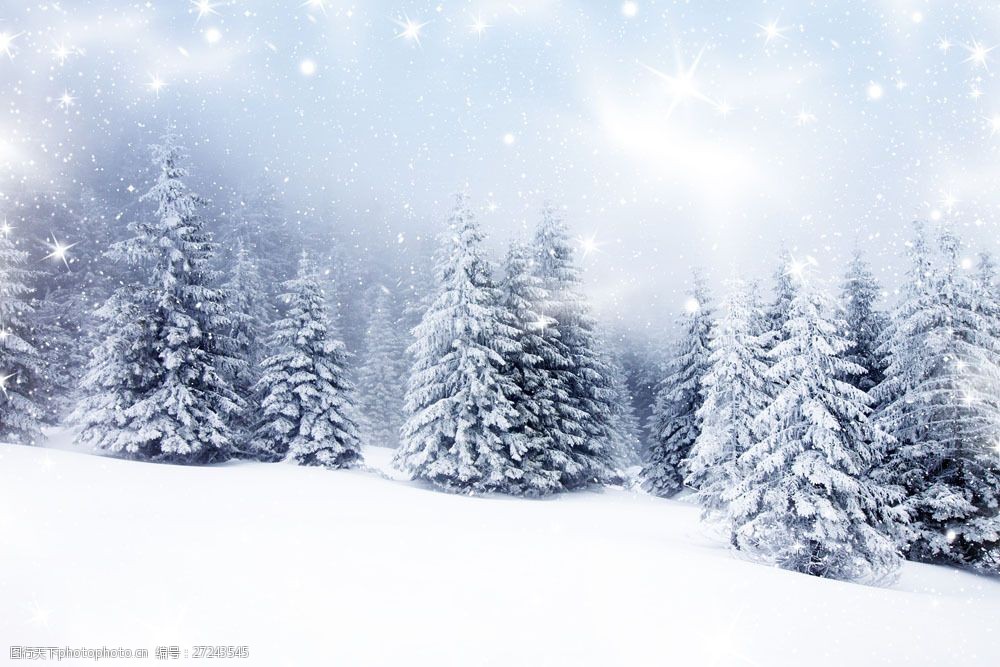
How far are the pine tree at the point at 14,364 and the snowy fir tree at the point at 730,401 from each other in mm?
25311

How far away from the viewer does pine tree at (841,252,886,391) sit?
25.2 metres

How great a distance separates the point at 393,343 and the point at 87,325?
23360 millimetres

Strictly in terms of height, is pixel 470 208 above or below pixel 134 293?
above

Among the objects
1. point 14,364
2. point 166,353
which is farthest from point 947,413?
point 14,364

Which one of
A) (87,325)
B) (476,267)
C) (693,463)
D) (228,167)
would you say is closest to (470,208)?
(476,267)

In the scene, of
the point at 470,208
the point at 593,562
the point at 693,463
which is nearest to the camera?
the point at 593,562

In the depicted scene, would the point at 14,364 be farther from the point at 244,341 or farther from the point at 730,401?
the point at 730,401

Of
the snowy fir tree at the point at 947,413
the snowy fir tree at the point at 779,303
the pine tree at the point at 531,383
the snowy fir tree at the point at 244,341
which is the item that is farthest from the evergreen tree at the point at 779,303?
the snowy fir tree at the point at 244,341

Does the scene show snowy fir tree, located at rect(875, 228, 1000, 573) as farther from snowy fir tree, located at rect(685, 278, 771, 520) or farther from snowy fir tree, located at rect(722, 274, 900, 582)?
snowy fir tree, located at rect(722, 274, 900, 582)

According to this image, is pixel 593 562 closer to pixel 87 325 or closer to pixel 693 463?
pixel 693 463

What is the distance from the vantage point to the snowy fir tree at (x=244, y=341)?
2311 cm

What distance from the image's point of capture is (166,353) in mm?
20219

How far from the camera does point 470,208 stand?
22984 mm

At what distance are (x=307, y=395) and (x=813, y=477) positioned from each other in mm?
19253
